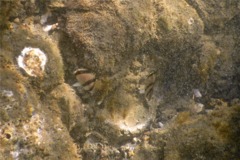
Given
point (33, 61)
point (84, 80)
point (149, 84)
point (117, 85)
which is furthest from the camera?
point (149, 84)

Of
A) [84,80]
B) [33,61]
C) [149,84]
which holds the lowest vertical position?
[149,84]

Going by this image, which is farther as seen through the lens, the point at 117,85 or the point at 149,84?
the point at 149,84

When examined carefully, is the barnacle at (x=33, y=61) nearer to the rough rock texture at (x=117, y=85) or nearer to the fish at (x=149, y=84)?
the rough rock texture at (x=117, y=85)

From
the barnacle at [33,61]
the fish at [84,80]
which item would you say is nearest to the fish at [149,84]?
the fish at [84,80]

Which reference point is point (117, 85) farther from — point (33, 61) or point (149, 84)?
point (33, 61)

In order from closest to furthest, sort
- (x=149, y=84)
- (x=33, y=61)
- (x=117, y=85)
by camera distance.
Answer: (x=33, y=61) → (x=117, y=85) → (x=149, y=84)

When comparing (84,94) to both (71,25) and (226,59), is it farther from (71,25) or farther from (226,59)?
(226,59)

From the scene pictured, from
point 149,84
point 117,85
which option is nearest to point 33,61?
point 117,85
